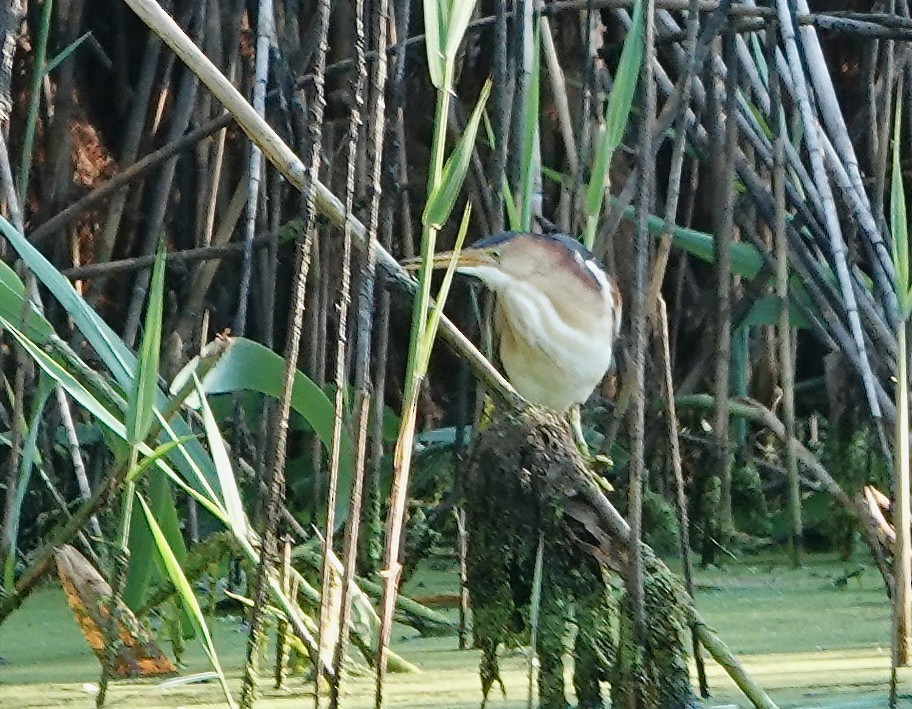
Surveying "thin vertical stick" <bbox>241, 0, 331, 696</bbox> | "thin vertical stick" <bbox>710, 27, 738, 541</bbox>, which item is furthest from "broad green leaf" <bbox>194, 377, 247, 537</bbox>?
"thin vertical stick" <bbox>710, 27, 738, 541</bbox>

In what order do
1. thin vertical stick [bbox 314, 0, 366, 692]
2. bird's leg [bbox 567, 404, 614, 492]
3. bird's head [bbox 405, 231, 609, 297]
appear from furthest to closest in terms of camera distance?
bird's head [bbox 405, 231, 609, 297] < bird's leg [bbox 567, 404, 614, 492] < thin vertical stick [bbox 314, 0, 366, 692]

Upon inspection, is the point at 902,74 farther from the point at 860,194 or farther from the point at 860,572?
the point at 860,572

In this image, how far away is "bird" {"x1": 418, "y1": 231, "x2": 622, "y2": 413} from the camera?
6.13 feet

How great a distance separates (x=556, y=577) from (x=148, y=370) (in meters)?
0.42

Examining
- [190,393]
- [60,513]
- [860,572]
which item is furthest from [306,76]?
[860,572]

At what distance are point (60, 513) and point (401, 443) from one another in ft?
3.67

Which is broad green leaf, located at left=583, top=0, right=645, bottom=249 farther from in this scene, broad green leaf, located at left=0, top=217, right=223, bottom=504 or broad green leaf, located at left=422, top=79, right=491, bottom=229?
broad green leaf, located at left=0, top=217, right=223, bottom=504

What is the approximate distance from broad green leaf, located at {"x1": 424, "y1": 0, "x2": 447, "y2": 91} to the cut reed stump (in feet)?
1.17

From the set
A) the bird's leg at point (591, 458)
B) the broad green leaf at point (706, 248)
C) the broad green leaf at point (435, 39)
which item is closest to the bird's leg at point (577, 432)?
the bird's leg at point (591, 458)

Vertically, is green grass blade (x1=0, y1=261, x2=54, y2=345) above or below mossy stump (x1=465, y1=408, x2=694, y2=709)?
above

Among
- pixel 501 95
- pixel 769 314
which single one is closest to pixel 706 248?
pixel 769 314

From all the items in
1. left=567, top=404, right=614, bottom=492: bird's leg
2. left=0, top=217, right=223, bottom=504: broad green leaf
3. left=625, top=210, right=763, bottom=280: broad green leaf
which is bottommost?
left=567, top=404, right=614, bottom=492: bird's leg

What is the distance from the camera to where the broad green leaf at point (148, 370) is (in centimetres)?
121

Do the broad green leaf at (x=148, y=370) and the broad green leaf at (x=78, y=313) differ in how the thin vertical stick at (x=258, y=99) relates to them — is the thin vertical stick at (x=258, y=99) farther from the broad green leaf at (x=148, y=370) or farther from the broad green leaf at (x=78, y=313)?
the broad green leaf at (x=148, y=370)
